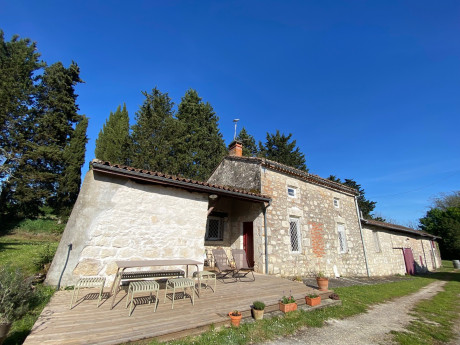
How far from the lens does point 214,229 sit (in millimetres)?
10281

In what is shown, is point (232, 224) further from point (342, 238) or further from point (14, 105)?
point (14, 105)

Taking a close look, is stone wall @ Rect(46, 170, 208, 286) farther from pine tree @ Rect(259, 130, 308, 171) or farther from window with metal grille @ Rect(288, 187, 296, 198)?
pine tree @ Rect(259, 130, 308, 171)

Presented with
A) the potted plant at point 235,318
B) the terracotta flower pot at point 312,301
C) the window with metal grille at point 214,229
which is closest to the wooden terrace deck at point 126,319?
the potted plant at point 235,318

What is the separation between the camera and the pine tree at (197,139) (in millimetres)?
20828

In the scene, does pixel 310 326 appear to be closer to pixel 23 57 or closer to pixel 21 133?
pixel 21 133

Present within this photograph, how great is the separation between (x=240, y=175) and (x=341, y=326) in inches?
297

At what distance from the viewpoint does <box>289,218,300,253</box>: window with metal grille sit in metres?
9.80

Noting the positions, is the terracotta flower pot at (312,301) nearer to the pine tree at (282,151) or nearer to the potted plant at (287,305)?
the potted plant at (287,305)

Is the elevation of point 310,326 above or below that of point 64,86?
below

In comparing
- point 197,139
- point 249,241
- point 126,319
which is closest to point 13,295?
point 126,319

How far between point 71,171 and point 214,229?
1898cm

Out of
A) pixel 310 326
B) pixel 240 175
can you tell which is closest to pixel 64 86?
pixel 240 175

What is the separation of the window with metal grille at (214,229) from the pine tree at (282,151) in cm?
1854

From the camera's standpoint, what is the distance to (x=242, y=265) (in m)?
7.17
